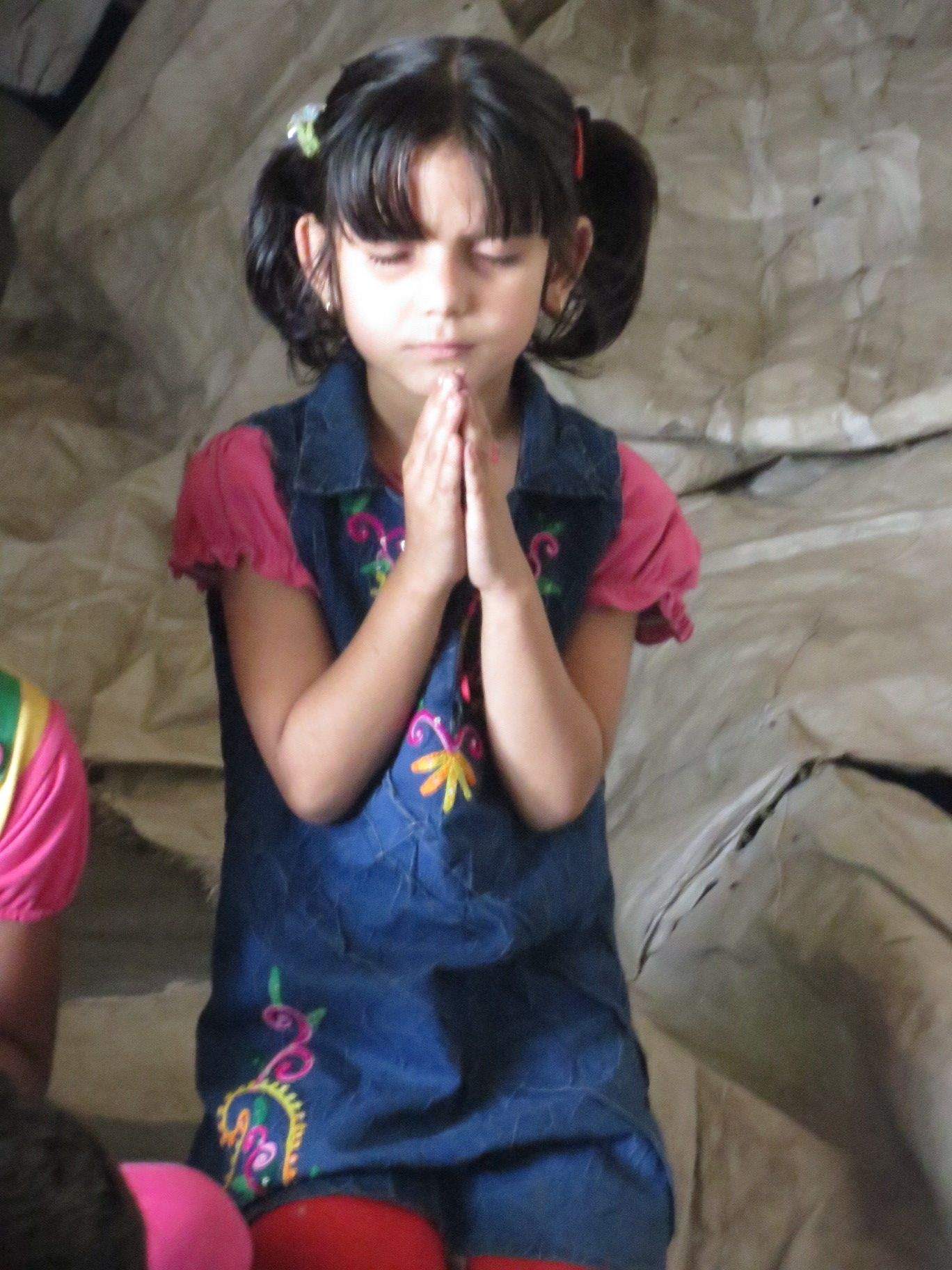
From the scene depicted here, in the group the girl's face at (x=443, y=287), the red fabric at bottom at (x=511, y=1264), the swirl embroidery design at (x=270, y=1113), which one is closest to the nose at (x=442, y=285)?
the girl's face at (x=443, y=287)

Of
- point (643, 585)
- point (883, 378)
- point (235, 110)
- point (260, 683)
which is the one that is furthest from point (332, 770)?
point (235, 110)

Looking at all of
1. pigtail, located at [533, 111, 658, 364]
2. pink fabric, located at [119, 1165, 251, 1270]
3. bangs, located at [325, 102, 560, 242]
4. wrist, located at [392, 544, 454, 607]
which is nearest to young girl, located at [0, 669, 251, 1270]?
pink fabric, located at [119, 1165, 251, 1270]

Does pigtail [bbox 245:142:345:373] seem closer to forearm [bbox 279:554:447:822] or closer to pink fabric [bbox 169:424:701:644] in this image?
pink fabric [bbox 169:424:701:644]

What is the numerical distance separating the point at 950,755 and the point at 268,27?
131 cm

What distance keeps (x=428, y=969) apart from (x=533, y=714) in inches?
6.4

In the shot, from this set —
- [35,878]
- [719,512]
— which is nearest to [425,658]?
[35,878]

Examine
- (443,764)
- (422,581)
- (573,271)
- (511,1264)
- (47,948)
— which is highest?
(573,271)

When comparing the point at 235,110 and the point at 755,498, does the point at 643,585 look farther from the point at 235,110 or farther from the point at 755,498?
the point at 235,110

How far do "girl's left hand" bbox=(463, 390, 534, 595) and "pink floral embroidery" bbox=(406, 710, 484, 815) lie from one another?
0.27ft

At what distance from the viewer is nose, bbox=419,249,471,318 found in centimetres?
72

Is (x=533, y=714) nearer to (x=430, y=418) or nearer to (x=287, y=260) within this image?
(x=430, y=418)

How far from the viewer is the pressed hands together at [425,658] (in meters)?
0.71

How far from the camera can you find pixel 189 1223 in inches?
26.7

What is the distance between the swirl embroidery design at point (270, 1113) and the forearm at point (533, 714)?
0.60 feet
